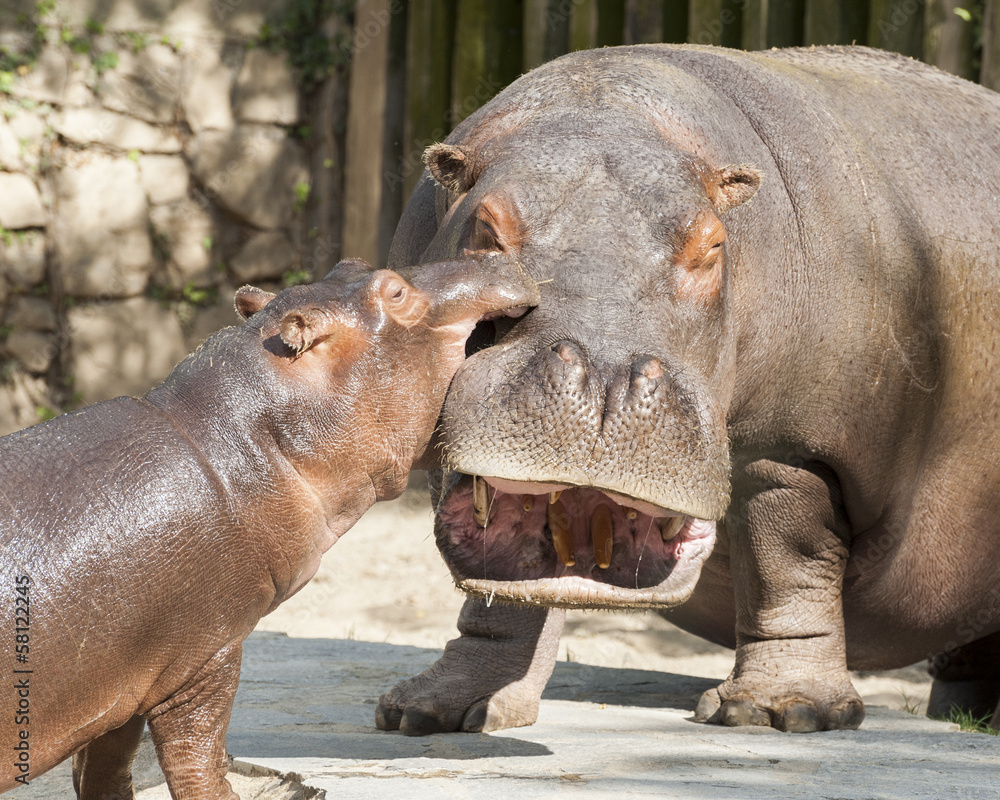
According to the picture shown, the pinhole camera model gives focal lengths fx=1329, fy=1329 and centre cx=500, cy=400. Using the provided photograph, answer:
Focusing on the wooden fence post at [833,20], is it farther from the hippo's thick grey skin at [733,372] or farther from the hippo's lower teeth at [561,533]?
the hippo's lower teeth at [561,533]

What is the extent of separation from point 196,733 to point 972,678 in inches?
141

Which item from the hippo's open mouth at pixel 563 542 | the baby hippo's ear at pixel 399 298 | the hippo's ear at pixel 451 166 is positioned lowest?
the hippo's open mouth at pixel 563 542

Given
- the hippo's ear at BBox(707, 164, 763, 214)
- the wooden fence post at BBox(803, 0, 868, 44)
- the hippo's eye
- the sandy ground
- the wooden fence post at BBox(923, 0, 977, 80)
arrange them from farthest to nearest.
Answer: the wooden fence post at BBox(803, 0, 868, 44) → the sandy ground → the wooden fence post at BBox(923, 0, 977, 80) → the hippo's ear at BBox(707, 164, 763, 214) → the hippo's eye

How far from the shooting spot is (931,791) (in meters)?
3.04

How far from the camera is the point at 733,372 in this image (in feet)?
12.6

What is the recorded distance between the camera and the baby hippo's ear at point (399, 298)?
3.04 m

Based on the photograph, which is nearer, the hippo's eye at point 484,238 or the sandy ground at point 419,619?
the hippo's eye at point 484,238

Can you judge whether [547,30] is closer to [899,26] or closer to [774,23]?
[774,23]

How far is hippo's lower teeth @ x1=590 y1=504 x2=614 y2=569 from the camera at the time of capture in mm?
3162

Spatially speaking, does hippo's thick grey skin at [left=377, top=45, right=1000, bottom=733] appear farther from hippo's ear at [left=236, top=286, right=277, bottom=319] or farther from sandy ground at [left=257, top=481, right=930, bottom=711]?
sandy ground at [left=257, top=481, right=930, bottom=711]

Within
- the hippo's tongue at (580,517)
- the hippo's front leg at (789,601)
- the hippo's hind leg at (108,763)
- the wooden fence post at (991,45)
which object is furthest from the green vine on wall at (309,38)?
the hippo's hind leg at (108,763)

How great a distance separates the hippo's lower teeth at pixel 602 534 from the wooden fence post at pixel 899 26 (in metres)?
4.33

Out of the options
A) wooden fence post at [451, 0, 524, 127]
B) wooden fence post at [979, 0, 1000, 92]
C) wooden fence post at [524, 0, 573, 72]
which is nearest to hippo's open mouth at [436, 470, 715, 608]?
wooden fence post at [979, 0, 1000, 92]

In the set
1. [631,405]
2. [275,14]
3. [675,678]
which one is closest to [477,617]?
[675,678]
